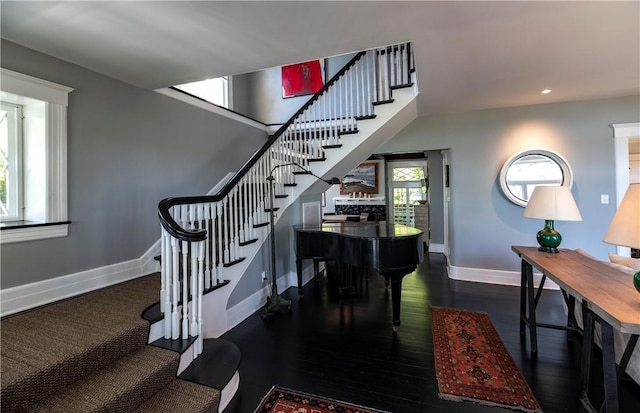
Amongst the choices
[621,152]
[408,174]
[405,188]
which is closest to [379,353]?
[621,152]

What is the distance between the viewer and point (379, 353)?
2.40 m

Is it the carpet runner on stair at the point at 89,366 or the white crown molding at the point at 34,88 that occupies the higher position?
the white crown molding at the point at 34,88

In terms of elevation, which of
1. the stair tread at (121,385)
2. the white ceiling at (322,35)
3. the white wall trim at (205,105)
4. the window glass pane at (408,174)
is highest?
the white wall trim at (205,105)

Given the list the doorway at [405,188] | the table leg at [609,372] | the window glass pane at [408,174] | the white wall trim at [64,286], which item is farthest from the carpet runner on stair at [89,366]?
the window glass pane at [408,174]

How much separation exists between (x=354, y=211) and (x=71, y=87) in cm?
649

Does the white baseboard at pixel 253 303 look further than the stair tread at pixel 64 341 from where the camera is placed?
Yes

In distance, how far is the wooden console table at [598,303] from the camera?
1383 millimetres

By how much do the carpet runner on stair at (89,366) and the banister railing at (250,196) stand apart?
0.90 ft

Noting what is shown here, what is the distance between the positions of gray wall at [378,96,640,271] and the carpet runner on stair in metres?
4.04

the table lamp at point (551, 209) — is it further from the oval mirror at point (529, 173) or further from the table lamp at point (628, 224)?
the oval mirror at point (529, 173)

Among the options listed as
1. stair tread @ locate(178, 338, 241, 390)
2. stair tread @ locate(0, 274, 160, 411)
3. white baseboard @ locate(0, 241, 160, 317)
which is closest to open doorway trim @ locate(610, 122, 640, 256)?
stair tread @ locate(178, 338, 241, 390)

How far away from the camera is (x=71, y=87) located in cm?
244

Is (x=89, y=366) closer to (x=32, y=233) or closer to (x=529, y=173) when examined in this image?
(x=32, y=233)

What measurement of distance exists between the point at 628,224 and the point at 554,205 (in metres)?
1.20
